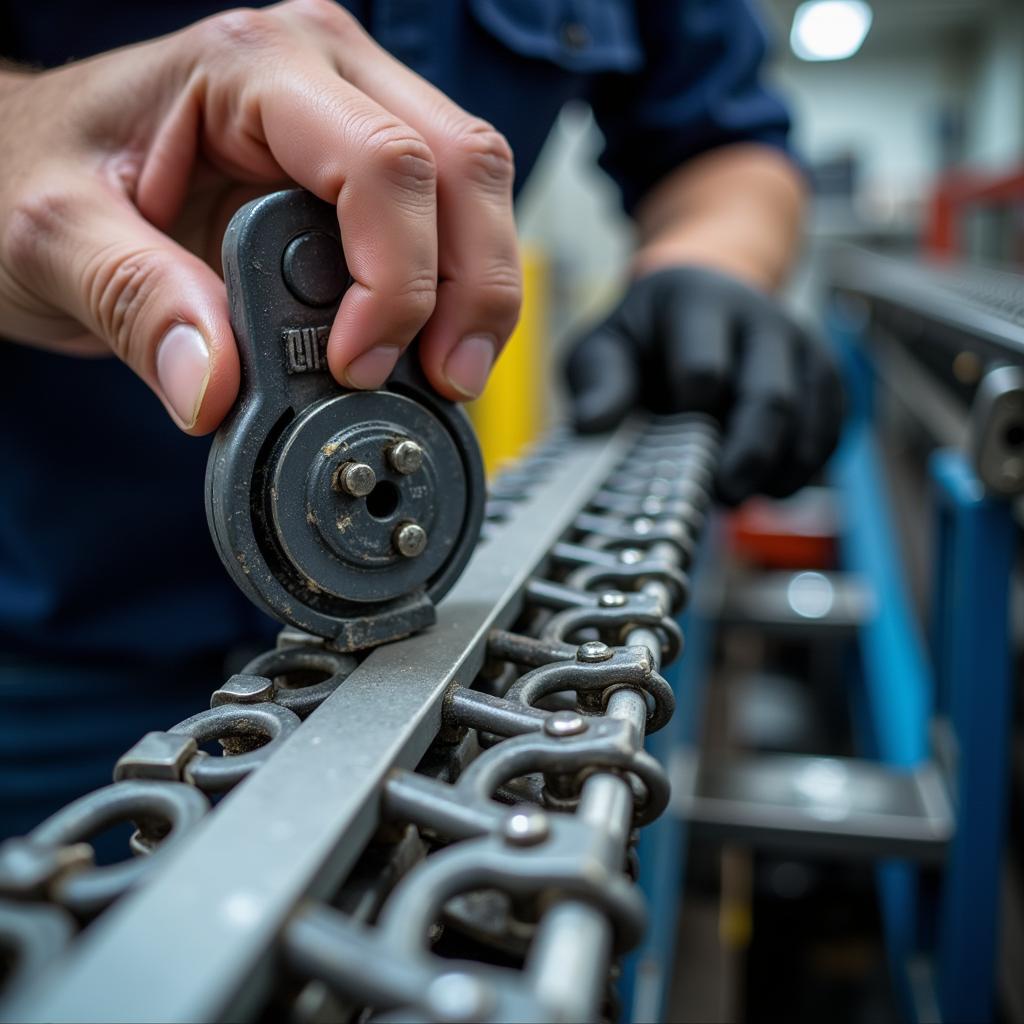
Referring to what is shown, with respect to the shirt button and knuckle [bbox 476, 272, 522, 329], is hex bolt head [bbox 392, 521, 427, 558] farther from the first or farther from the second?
the shirt button

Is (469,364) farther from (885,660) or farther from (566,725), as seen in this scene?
(885,660)

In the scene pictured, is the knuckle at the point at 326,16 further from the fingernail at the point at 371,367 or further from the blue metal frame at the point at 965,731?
the blue metal frame at the point at 965,731

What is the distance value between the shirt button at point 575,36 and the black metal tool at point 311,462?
0.78 m

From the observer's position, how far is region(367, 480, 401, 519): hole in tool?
0.57 m

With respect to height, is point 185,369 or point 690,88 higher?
point 690,88

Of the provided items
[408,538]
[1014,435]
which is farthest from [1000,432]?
[408,538]

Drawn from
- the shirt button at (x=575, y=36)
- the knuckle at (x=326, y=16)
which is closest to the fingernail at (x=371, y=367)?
the knuckle at (x=326, y=16)

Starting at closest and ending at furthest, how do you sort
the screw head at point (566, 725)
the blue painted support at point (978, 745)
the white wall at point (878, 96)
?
1. the screw head at point (566, 725)
2. the blue painted support at point (978, 745)
3. the white wall at point (878, 96)

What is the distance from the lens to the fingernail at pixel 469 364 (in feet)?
1.95

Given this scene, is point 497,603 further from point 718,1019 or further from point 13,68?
point 718,1019

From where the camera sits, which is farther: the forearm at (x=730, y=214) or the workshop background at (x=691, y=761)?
the forearm at (x=730, y=214)

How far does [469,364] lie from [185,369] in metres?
0.17

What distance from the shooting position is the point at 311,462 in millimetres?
525

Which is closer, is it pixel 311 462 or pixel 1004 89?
pixel 311 462
